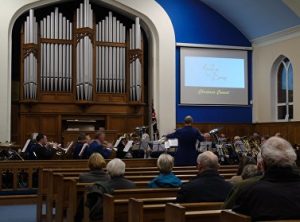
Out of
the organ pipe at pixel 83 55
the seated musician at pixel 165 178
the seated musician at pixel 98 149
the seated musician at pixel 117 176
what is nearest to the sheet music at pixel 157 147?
the seated musician at pixel 98 149

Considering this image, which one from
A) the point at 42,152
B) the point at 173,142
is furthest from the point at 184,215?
the point at 42,152

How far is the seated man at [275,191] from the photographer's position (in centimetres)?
283

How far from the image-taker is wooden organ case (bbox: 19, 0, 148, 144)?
1467 cm

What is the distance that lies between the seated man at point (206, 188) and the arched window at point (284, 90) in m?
12.3

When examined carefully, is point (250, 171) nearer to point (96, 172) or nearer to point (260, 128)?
point (96, 172)

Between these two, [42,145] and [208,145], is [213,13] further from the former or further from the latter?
[42,145]

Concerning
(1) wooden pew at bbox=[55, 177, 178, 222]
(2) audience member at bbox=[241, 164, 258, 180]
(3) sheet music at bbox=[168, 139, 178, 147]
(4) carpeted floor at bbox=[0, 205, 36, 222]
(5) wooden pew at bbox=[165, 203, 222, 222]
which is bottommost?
(4) carpeted floor at bbox=[0, 205, 36, 222]

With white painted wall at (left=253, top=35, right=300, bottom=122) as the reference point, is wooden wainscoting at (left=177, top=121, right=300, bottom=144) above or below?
below

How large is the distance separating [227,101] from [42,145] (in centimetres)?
777

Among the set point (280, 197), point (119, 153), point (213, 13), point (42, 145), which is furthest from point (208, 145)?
point (280, 197)

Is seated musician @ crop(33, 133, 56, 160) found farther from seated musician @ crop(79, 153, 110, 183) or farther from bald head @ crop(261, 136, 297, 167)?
bald head @ crop(261, 136, 297, 167)

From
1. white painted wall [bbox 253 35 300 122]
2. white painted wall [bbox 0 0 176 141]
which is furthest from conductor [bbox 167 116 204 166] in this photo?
white painted wall [bbox 253 35 300 122]

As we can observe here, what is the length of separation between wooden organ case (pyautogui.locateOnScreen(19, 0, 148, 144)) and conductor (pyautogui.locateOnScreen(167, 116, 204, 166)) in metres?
5.20

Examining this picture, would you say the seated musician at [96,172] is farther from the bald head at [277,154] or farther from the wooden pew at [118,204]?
the bald head at [277,154]
